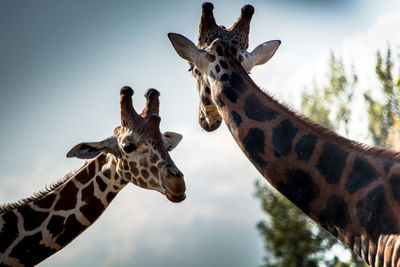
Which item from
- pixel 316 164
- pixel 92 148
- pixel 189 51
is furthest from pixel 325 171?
pixel 92 148

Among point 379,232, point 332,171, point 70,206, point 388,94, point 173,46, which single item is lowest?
point 379,232

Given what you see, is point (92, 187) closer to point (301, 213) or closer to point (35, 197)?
point (35, 197)

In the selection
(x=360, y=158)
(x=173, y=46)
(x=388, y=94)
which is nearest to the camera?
(x=360, y=158)

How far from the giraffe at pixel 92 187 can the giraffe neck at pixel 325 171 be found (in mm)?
1862

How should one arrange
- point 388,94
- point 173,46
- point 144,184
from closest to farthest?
point 173,46, point 144,184, point 388,94

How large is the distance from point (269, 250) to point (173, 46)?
68.1ft

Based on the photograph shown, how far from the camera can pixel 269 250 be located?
2495 cm

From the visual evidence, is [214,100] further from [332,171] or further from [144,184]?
[144,184]

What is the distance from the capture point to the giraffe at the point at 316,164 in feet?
12.6

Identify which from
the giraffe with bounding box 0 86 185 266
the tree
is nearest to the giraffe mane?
the giraffe with bounding box 0 86 185 266

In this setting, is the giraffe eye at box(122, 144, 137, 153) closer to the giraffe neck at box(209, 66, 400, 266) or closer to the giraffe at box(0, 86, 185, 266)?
the giraffe at box(0, 86, 185, 266)

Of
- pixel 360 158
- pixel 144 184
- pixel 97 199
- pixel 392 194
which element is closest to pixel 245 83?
pixel 360 158

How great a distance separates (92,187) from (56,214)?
53 centimetres

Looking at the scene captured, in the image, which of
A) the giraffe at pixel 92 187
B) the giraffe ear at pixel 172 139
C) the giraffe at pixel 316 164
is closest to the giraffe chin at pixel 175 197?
the giraffe at pixel 92 187
